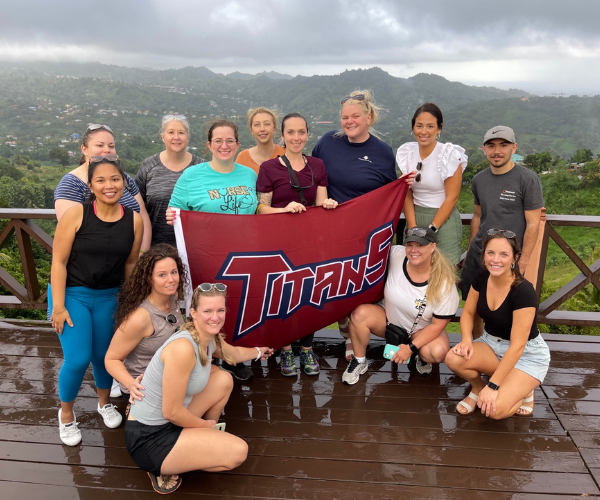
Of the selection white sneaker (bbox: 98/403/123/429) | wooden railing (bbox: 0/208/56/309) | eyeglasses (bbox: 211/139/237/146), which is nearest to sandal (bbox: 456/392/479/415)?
white sneaker (bbox: 98/403/123/429)

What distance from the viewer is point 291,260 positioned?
3289 mm

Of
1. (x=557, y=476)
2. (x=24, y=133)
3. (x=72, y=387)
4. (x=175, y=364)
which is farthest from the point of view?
(x=24, y=133)

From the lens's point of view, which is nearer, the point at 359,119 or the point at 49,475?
the point at 49,475

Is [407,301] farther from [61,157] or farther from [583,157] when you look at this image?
[583,157]

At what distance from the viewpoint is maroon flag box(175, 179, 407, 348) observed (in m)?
3.15

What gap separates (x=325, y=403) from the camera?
3199 millimetres

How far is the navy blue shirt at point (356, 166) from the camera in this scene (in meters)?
3.51

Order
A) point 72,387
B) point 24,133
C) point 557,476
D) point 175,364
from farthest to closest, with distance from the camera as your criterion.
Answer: point 24,133
point 72,387
point 557,476
point 175,364

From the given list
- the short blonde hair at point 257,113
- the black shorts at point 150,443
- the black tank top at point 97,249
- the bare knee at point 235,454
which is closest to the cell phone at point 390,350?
the bare knee at point 235,454

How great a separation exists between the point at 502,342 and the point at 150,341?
228 centimetres

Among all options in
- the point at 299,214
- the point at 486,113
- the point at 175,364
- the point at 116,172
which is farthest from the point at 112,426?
the point at 486,113

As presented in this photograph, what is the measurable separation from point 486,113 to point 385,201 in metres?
73.4

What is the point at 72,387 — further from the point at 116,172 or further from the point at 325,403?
the point at 325,403

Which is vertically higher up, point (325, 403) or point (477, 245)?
point (477, 245)
